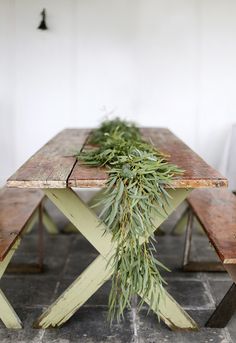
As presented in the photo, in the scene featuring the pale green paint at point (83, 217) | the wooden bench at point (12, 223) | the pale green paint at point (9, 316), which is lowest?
the pale green paint at point (9, 316)

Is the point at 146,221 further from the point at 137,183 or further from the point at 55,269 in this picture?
the point at 55,269

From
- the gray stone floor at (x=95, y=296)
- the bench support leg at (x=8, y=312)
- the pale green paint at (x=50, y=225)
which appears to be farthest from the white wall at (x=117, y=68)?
the bench support leg at (x=8, y=312)

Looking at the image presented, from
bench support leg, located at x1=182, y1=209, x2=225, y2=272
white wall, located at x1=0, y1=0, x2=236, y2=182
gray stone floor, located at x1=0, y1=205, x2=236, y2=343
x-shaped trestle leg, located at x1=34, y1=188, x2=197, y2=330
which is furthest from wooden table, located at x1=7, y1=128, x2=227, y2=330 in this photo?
white wall, located at x1=0, y1=0, x2=236, y2=182

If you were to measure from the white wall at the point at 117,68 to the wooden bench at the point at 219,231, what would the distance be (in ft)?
6.95

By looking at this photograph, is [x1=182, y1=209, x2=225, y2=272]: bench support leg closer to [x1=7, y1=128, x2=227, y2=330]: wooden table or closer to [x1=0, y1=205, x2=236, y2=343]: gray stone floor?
[x1=0, y1=205, x2=236, y2=343]: gray stone floor

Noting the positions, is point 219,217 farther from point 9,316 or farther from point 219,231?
point 9,316

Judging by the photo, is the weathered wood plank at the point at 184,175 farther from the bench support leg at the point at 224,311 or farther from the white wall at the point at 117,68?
the white wall at the point at 117,68

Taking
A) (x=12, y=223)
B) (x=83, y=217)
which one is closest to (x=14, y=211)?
(x=12, y=223)

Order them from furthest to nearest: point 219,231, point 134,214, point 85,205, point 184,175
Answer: point 219,231 < point 85,205 < point 184,175 < point 134,214

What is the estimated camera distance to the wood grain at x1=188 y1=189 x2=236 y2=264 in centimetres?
263

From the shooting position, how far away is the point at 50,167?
2744 millimetres

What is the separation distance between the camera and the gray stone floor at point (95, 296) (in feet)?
8.98

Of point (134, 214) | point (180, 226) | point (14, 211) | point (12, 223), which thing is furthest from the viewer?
point (180, 226)

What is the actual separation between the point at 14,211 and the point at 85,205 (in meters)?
0.84
